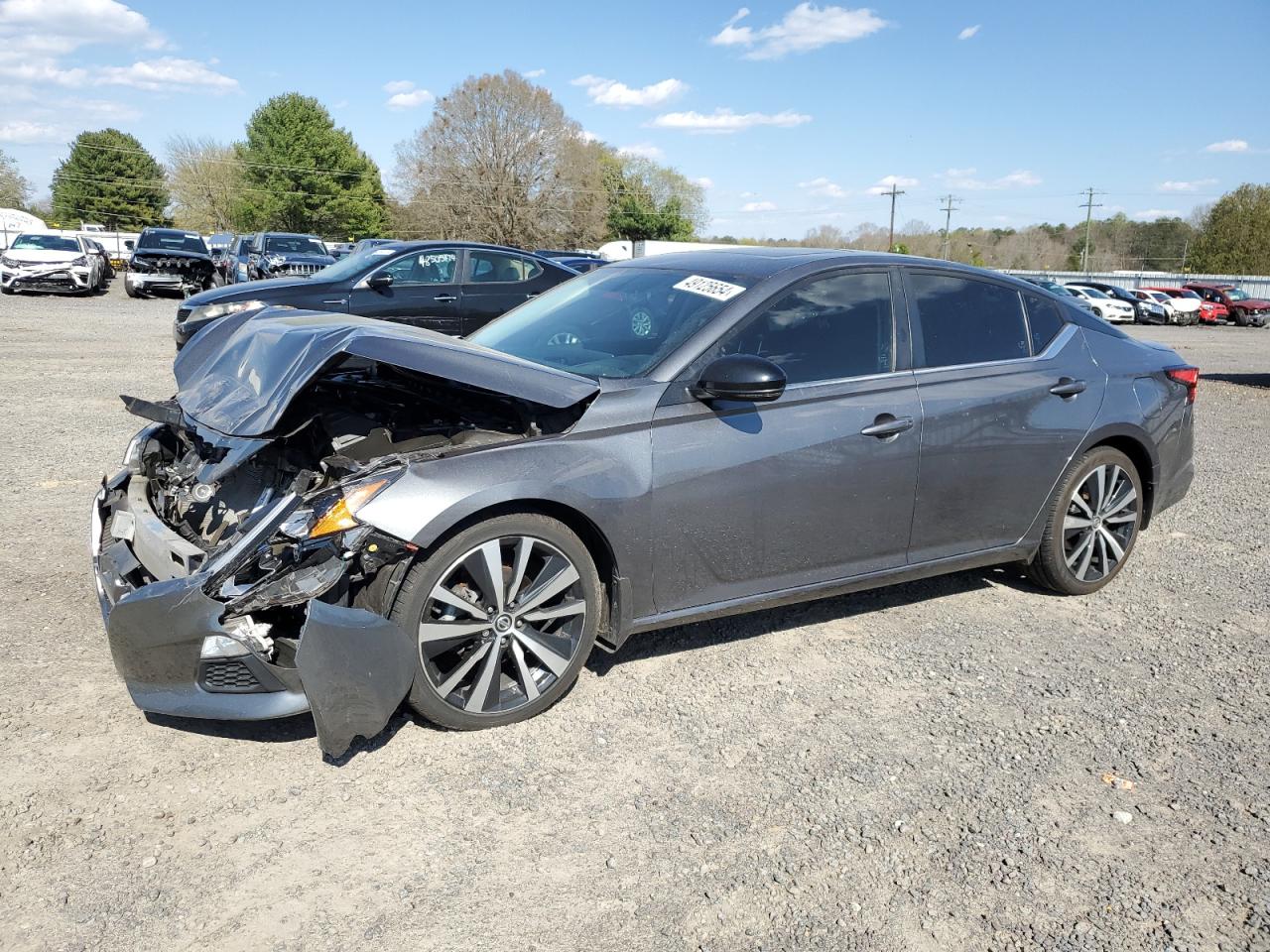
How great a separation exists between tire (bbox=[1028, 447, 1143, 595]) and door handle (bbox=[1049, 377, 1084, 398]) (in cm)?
34

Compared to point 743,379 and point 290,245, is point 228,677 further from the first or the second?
point 290,245

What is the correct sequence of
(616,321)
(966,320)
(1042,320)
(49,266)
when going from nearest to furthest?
(616,321), (966,320), (1042,320), (49,266)

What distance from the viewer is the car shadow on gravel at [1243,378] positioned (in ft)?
54.4

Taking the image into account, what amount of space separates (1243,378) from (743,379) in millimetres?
17464

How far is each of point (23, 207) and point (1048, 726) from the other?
9546 cm

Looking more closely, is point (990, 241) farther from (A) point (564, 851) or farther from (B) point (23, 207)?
(A) point (564, 851)

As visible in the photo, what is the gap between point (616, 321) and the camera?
4.28 metres

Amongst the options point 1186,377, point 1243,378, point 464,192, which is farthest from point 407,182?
point 1186,377

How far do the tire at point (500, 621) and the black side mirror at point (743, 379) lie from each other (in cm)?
77

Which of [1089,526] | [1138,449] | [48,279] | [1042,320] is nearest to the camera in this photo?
[1042,320]

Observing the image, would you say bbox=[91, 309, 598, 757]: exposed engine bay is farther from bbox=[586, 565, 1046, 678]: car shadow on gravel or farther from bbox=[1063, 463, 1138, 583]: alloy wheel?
bbox=[1063, 463, 1138, 583]: alloy wheel

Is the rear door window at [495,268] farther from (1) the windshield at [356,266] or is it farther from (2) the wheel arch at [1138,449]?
(2) the wheel arch at [1138,449]

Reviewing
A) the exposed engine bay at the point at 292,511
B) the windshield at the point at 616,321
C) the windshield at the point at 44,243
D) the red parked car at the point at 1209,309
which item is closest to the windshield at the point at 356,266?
the windshield at the point at 616,321

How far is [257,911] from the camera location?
8.32 feet
